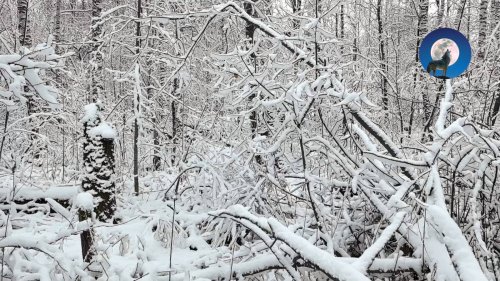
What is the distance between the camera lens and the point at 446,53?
4051mm

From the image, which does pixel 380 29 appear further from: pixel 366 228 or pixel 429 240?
pixel 429 240

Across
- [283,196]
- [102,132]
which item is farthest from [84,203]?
[283,196]

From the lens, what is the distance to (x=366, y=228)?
11.6 ft

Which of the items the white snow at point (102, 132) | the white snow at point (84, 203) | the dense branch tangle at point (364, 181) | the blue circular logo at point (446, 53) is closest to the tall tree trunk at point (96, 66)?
the white snow at point (102, 132)

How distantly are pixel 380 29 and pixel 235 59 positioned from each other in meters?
9.52

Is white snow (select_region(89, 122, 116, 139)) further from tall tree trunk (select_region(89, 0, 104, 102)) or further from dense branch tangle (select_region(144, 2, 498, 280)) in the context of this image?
tall tree trunk (select_region(89, 0, 104, 102))

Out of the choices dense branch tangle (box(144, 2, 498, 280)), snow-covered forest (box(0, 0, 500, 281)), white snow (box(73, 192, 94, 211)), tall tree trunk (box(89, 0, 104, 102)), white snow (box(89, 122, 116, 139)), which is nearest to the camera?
dense branch tangle (box(144, 2, 498, 280))

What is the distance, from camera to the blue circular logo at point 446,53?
3998 millimetres

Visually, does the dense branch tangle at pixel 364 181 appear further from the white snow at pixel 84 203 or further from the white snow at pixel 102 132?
the white snow at pixel 102 132

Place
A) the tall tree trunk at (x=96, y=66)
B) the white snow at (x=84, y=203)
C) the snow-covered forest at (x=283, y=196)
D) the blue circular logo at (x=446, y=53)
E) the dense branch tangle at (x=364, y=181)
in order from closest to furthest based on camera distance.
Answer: the dense branch tangle at (x=364, y=181)
the snow-covered forest at (x=283, y=196)
the white snow at (x=84, y=203)
the blue circular logo at (x=446, y=53)
the tall tree trunk at (x=96, y=66)

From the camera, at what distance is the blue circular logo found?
3998 mm

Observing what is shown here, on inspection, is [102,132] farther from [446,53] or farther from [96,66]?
[446,53]

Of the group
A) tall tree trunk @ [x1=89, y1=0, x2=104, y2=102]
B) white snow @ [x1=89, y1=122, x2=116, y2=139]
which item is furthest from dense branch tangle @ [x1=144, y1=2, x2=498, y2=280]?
tall tree trunk @ [x1=89, y1=0, x2=104, y2=102]

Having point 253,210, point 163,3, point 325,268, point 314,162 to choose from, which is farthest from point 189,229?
point 163,3
